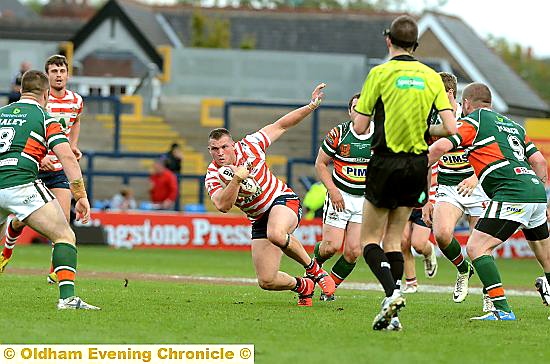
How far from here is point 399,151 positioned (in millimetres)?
10227

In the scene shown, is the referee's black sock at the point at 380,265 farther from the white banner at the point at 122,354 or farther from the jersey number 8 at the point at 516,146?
the jersey number 8 at the point at 516,146

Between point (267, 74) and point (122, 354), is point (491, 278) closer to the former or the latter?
point (122, 354)

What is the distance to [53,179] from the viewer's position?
49.4 ft

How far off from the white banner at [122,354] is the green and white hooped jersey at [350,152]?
5.59m

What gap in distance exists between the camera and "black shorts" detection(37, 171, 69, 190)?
1502 centimetres

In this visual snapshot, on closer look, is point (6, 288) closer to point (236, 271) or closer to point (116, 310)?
point (116, 310)

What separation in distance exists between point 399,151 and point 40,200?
328cm

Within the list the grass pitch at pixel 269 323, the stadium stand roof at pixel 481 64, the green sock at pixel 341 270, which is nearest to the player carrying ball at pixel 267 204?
the grass pitch at pixel 269 323

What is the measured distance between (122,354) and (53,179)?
671 cm

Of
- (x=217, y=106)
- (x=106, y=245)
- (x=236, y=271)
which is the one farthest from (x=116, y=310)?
(x=217, y=106)

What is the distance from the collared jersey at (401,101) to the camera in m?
10.2

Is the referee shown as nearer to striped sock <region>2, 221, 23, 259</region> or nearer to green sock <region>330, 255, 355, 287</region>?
green sock <region>330, 255, 355, 287</region>

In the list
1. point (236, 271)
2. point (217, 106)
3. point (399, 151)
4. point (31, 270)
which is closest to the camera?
point (399, 151)

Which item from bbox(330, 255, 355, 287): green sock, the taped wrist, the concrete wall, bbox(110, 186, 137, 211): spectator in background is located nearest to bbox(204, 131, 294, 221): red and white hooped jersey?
bbox(330, 255, 355, 287): green sock
